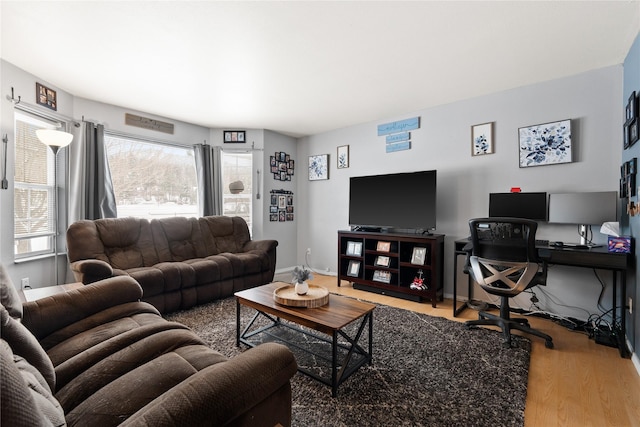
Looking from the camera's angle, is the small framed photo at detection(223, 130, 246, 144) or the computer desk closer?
the computer desk

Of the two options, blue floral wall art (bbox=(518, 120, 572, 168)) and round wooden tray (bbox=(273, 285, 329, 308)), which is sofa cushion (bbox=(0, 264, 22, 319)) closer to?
round wooden tray (bbox=(273, 285, 329, 308))

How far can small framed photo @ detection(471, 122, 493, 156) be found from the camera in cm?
329

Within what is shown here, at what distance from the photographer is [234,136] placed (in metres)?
4.75

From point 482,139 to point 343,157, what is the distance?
1.95 metres

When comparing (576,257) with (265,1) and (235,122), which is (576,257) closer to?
(265,1)

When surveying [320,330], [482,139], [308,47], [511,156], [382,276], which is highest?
[308,47]

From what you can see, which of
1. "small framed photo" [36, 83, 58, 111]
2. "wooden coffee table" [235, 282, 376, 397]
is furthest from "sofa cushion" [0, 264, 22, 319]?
"small framed photo" [36, 83, 58, 111]

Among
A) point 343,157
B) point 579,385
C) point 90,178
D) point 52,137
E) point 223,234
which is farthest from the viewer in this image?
point 343,157

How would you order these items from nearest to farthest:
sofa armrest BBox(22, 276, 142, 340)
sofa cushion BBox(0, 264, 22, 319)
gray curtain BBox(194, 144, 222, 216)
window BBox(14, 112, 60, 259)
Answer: sofa cushion BBox(0, 264, 22, 319) < sofa armrest BBox(22, 276, 142, 340) < window BBox(14, 112, 60, 259) < gray curtain BBox(194, 144, 222, 216)

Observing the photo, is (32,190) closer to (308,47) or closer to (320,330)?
(308,47)

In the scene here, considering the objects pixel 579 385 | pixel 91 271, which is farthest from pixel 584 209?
pixel 91 271

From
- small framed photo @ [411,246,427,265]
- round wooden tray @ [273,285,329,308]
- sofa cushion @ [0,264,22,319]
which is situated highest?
sofa cushion @ [0,264,22,319]

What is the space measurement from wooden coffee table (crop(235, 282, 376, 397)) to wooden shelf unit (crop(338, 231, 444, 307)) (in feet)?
4.03

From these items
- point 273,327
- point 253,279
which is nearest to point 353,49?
point 273,327
